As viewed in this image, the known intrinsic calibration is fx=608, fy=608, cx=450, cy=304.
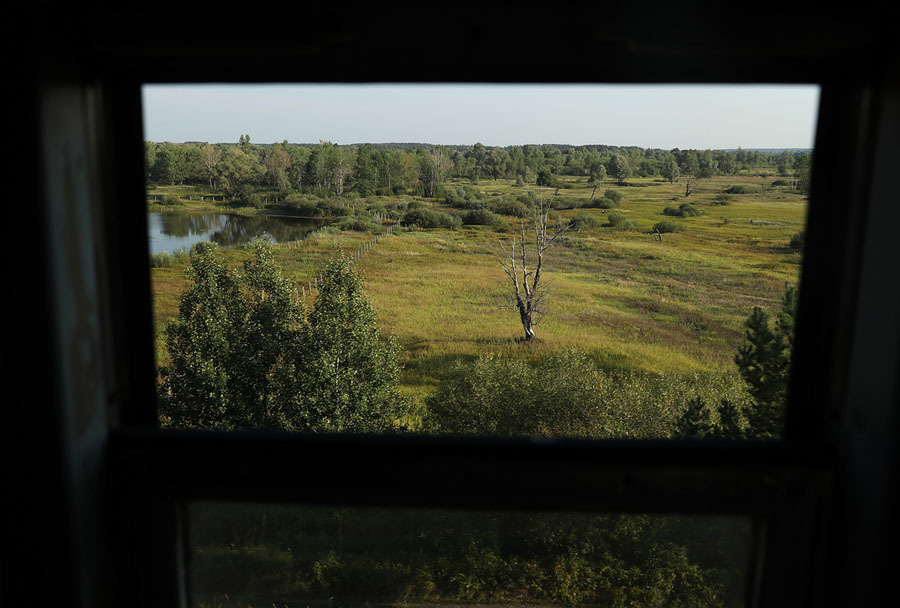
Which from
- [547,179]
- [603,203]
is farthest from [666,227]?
[547,179]

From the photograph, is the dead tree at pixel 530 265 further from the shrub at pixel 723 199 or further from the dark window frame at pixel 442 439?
the dark window frame at pixel 442 439

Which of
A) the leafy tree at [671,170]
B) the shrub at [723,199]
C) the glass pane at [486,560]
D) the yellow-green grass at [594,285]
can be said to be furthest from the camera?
the yellow-green grass at [594,285]

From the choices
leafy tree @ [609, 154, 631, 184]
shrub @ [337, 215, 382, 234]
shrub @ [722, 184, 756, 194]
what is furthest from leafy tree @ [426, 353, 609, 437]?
shrub @ [722, 184, 756, 194]

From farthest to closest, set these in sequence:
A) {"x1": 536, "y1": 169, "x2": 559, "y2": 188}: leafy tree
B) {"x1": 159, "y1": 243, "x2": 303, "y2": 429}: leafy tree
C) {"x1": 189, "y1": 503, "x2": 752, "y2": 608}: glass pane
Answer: {"x1": 536, "y1": 169, "x2": 559, "y2": 188}: leafy tree
{"x1": 159, "y1": 243, "x2": 303, "y2": 429}: leafy tree
{"x1": 189, "y1": 503, "x2": 752, "y2": 608}: glass pane

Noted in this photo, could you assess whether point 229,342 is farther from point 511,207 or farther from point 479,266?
point 511,207

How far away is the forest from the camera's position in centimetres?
1101

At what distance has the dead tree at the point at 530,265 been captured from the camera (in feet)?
44.8

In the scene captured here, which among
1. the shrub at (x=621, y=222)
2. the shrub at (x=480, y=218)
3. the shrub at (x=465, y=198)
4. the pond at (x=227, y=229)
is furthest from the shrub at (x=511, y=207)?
the pond at (x=227, y=229)

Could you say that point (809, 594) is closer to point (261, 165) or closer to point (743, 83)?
point (743, 83)

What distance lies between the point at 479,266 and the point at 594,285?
272cm

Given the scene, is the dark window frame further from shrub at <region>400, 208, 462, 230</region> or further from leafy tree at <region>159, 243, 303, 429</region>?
shrub at <region>400, 208, 462, 230</region>

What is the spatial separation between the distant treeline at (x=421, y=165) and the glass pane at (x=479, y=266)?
6 centimetres

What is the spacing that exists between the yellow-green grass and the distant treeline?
592mm

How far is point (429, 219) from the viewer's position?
13664 mm
